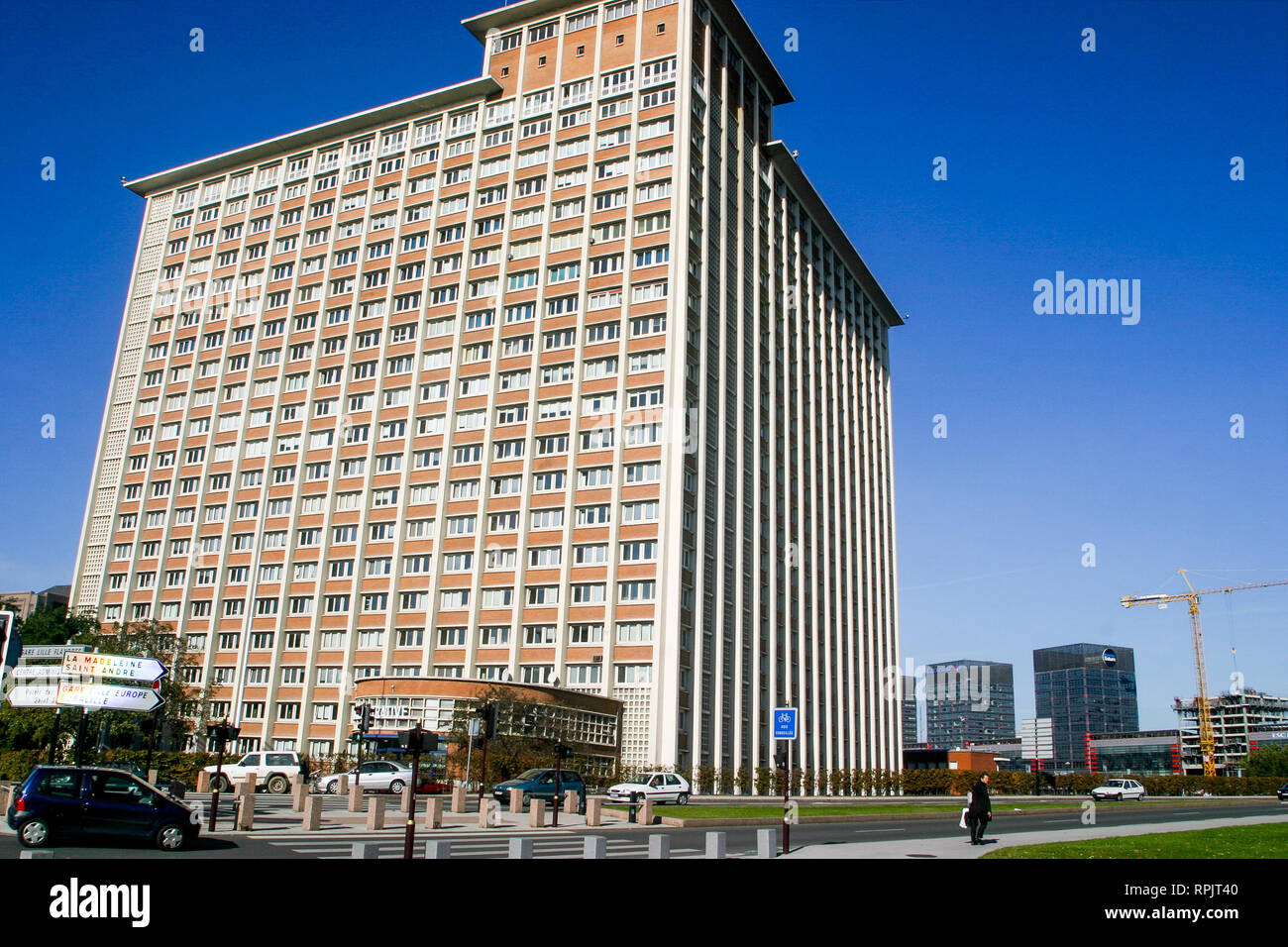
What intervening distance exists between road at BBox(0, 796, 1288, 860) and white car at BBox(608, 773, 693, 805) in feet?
19.7

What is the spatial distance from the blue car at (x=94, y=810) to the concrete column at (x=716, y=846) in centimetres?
1118

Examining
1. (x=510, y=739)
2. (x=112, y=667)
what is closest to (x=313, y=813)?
(x=112, y=667)

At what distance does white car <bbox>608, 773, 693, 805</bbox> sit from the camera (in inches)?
1713

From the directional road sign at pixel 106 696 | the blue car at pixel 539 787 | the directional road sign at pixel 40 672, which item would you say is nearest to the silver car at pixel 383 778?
the blue car at pixel 539 787

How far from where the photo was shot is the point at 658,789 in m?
45.4

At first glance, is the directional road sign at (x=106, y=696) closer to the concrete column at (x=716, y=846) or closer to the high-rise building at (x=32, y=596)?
the concrete column at (x=716, y=846)

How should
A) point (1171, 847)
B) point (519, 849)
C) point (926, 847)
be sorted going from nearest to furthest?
point (519, 849) → point (1171, 847) → point (926, 847)

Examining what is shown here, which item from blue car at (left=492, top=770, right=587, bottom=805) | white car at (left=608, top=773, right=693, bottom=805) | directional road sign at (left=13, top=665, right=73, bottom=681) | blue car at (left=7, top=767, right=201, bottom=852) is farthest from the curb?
Answer: directional road sign at (left=13, top=665, right=73, bottom=681)

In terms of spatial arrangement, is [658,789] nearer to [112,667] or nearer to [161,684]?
[112,667]

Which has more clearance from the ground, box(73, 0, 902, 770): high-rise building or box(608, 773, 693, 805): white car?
box(73, 0, 902, 770): high-rise building

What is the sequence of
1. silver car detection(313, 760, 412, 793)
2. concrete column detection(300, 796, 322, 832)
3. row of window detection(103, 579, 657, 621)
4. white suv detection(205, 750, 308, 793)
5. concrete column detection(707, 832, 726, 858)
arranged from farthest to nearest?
row of window detection(103, 579, 657, 621)
white suv detection(205, 750, 308, 793)
silver car detection(313, 760, 412, 793)
concrete column detection(300, 796, 322, 832)
concrete column detection(707, 832, 726, 858)

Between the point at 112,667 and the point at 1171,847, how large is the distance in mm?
29056

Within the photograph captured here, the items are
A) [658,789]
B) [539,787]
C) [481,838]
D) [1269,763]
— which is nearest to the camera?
[481,838]

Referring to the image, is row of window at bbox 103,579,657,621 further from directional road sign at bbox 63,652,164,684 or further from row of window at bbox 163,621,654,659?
directional road sign at bbox 63,652,164,684
